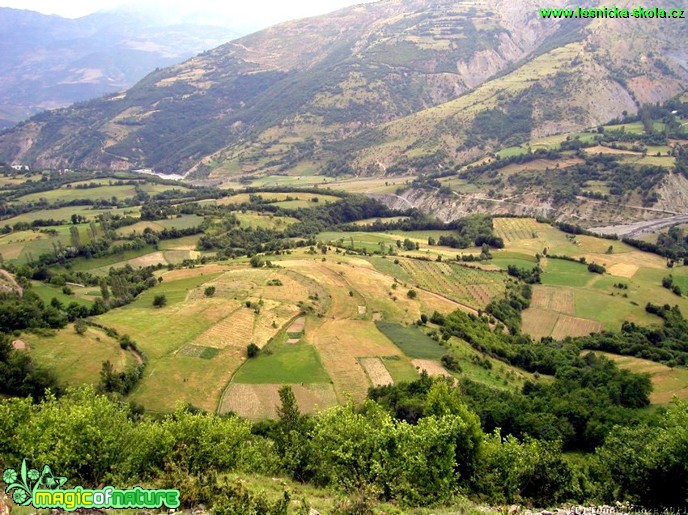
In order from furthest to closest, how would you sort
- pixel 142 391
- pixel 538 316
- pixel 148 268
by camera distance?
pixel 148 268 < pixel 538 316 < pixel 142 391

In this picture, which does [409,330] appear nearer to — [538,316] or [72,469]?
[538,316]

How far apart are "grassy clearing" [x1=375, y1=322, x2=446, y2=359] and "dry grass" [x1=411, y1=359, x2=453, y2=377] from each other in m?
2.22

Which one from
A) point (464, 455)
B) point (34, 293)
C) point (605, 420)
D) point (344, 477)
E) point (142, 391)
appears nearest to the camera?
point (344, 477)

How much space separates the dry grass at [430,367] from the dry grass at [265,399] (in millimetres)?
20995

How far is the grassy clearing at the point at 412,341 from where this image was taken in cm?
11644

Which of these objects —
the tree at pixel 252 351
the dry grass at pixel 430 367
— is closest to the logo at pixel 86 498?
the tree at pixel 252 351

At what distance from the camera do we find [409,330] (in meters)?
129

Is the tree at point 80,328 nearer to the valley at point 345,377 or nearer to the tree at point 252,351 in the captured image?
the valley at point 345,377

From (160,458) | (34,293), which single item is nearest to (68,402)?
(160,458)

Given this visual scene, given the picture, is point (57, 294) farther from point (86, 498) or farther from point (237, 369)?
point (86, 498)

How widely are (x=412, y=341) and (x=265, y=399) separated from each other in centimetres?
4091

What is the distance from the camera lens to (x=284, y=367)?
346 ft

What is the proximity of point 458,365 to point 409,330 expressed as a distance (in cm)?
1918

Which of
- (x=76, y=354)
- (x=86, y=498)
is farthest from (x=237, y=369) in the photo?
(x=86, y=498)
